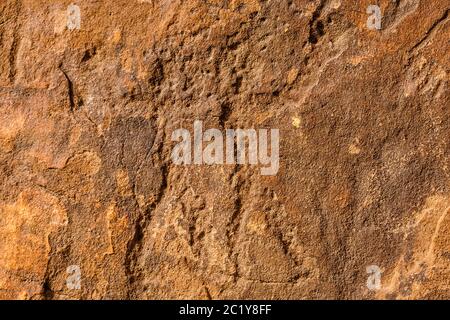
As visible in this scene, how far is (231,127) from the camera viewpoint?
5.89 feet

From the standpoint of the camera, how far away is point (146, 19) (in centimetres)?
179

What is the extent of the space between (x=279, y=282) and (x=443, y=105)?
1.75 feet

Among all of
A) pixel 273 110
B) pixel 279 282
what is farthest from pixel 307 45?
pixel 279 282

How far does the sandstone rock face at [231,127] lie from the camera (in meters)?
1.79

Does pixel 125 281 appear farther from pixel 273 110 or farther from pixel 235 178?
pixel 273 110

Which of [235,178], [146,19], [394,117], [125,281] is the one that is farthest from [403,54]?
[125,281]

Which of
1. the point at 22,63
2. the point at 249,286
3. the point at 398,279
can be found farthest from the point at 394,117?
the point at 22,63

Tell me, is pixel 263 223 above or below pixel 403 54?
below

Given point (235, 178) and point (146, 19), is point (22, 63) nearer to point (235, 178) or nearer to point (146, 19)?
point (146, 19)

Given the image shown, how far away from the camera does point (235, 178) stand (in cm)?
180

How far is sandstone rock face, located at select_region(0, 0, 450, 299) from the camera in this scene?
1.79 meters

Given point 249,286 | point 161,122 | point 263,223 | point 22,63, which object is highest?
point 22,63

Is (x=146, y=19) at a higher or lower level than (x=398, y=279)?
higher

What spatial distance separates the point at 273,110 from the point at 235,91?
0.09 meters
